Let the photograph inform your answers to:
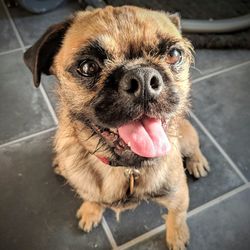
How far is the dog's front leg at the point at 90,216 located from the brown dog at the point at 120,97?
20cm

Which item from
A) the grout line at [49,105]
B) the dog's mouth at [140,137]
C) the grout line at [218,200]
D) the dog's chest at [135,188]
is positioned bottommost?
the grout line at [218,200]

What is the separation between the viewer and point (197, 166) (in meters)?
1.54

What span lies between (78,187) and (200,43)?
123cm

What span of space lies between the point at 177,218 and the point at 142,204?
22 centimetres

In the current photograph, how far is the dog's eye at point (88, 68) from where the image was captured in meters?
0.93

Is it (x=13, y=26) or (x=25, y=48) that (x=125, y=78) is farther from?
(x=13, y=26)

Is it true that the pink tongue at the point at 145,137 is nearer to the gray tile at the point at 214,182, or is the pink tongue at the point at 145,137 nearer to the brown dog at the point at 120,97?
the brown dog at the point at 120,97

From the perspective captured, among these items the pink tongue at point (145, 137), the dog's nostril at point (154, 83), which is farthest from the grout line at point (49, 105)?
the dog's nostril at point (154, 83)

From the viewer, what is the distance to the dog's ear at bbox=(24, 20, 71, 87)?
1055mm

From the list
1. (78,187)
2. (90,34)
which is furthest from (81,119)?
(78,187)

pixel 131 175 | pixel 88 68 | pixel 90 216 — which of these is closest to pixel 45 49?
pixel 88 68

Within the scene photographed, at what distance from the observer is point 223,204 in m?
1.49

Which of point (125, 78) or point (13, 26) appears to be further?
point (13, 26)

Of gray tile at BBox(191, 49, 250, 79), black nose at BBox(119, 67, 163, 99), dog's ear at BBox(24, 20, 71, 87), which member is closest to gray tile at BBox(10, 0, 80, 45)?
gray tile at BBox(191, 49, 250, 79)
